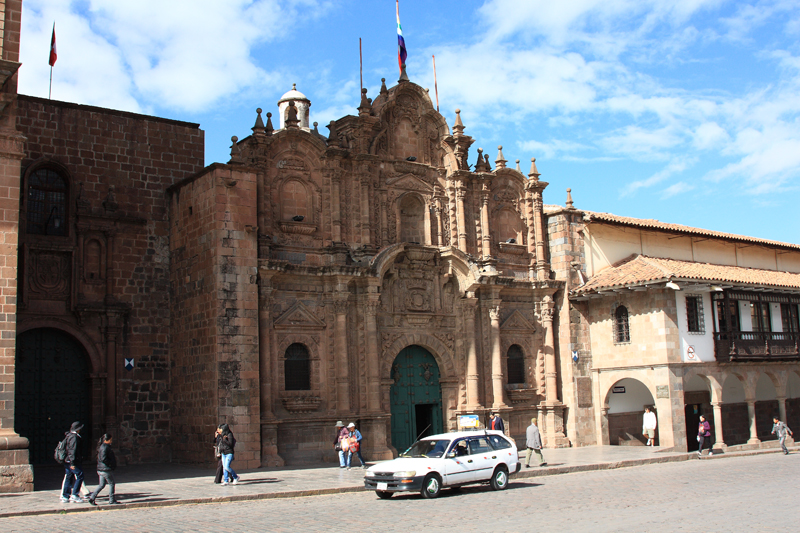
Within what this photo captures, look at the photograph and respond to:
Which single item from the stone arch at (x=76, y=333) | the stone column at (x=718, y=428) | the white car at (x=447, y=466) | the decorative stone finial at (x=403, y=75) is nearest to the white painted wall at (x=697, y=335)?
the stone column at (x=718, y=428)

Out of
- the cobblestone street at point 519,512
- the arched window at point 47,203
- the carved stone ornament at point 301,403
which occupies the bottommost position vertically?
the cobblestone street at point 519,512

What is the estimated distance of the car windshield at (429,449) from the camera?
17.9 metres

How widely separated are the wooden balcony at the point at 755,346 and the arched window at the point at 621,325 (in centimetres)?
321

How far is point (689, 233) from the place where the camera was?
33.4 metres

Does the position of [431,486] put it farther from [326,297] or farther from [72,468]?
[326,297]

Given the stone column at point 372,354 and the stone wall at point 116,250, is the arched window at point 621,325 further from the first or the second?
the stone wall at point 116,250

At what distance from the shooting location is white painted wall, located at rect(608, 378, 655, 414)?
102 feet

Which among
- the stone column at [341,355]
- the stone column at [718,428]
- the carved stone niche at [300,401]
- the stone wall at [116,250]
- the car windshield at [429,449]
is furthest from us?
the stone column at [718,428]

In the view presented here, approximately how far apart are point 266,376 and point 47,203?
8.32 meters

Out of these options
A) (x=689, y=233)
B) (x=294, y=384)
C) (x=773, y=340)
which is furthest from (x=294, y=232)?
(x=773, y=340)

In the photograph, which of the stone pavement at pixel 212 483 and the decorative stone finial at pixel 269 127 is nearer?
the stone pavement at pixel 212 483

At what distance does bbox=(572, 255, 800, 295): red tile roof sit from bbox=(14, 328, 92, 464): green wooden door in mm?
17877

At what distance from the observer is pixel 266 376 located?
23.9 metres

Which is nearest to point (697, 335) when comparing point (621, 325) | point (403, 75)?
point (621, 325)
